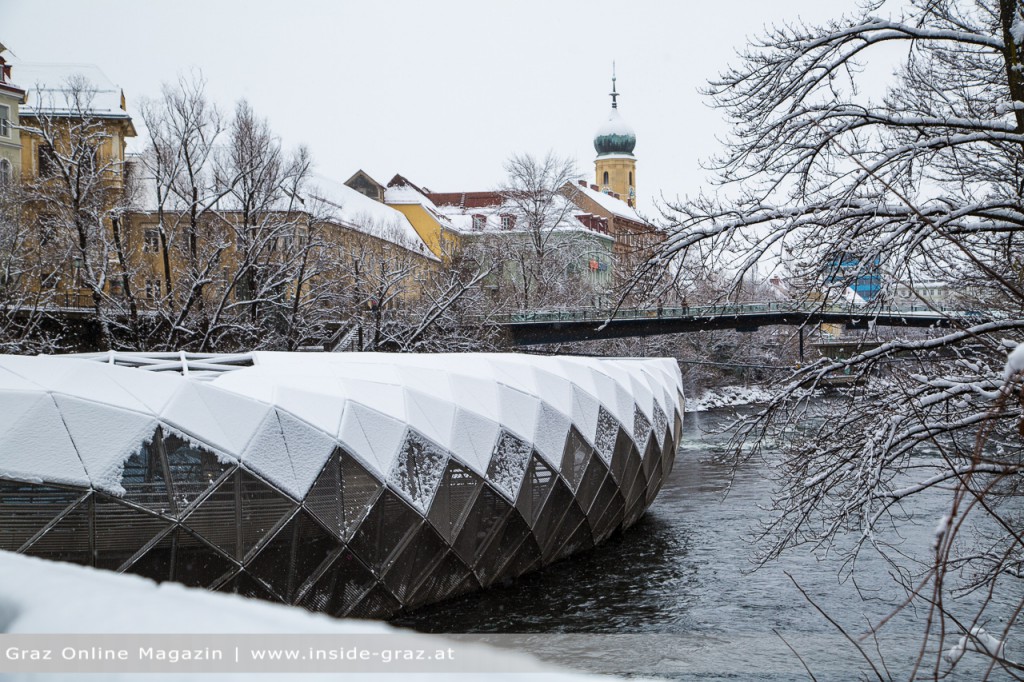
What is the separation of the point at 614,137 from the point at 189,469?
396ft

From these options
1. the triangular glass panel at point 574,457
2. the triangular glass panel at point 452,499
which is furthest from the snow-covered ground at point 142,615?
the triangular glass panel at point 574,457

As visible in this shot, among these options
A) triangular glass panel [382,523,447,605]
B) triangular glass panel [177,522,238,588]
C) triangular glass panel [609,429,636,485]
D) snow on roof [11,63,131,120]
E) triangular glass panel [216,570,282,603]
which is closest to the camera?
triangular glass panel [177,522,238,588]

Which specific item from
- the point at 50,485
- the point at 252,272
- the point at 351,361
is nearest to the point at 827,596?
the point at 351,361

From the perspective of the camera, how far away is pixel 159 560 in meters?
13.0

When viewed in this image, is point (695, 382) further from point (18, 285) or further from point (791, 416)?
point (791, 416)

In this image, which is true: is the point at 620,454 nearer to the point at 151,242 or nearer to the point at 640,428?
the point at 640,428

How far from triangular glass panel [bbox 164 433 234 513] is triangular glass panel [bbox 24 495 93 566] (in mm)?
1181

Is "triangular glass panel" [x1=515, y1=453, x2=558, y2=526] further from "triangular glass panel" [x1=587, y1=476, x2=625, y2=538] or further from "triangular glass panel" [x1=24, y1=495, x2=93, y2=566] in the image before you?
"triangular glass panel" [x1=24, y1=495, x2=93, y2=566]

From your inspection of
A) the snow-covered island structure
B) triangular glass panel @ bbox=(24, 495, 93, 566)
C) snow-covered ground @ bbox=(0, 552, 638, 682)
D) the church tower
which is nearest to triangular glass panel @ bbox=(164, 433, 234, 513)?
Result: the snow-covered island structure

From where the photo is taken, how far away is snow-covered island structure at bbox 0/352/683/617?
12547 mm

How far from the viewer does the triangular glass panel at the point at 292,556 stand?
14.3 metres

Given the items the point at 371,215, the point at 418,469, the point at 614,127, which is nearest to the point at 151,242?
the point at 418,469

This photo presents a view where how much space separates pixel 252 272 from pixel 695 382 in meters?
36.2

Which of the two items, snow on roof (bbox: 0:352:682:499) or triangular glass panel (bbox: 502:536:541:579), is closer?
snow on roof (bbox: 0:352:682:499)
